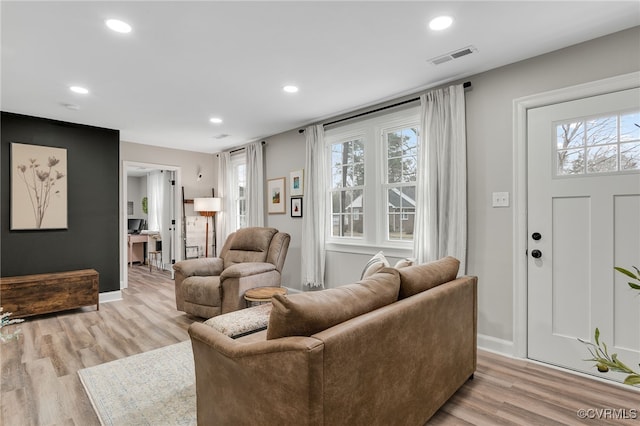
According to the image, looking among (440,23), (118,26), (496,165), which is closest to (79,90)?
(118,26)

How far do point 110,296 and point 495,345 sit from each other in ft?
16.0

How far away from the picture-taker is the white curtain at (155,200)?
798 centimetres

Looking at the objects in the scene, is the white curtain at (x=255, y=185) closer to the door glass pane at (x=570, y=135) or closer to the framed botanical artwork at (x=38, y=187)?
the framed botanical artwork at (x=38, y=187)

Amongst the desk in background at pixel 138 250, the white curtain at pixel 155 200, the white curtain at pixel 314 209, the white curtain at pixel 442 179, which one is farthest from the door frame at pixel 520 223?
the desk in background at pixel 138 250

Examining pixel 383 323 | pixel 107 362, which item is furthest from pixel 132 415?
pixel 383 323

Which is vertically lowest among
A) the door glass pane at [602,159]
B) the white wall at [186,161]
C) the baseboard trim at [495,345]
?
the baseboard trim at [495,345]

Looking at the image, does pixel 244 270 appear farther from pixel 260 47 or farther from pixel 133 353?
pixel 260 47

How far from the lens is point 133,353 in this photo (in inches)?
115

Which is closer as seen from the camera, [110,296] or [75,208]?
[75,208]

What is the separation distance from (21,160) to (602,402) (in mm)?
6090

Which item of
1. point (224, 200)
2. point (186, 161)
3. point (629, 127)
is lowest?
point (224, 200)

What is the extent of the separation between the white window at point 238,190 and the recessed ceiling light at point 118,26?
12.2 feet

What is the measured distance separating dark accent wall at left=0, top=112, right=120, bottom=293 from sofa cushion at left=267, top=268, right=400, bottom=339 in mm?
4391

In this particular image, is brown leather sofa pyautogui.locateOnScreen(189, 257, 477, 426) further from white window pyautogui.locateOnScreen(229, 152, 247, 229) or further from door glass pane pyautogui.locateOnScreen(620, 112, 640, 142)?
white window pyautogui.locateOnScreen(229, 152, 247, 229)
